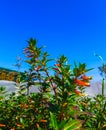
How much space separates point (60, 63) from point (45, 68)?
0.34 m

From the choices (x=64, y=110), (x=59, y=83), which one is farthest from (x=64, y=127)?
(x=59, y=83)

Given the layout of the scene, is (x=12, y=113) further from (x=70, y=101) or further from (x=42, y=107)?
(x=70, y=101)

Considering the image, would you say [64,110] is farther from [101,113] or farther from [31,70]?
[31,70]

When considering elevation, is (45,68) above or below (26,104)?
above

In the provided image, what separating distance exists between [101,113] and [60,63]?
53 centimetres

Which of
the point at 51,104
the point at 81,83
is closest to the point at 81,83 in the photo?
the point at 81,83

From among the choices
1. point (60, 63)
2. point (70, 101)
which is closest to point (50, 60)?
point (60, 63)

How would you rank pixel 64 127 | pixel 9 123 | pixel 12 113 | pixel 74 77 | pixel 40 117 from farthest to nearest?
pixel 12 113 → pixel 9 123 → pixel 40 117 → pixel 74 77 → pixel 64 127

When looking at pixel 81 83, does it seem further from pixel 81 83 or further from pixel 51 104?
pixel 51 104

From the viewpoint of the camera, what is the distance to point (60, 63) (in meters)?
2.91

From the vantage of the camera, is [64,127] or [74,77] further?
[74,77]

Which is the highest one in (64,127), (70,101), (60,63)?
(60,63)

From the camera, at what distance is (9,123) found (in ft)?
10.5

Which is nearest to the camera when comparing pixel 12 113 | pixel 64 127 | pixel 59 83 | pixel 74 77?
pixel 64 127
